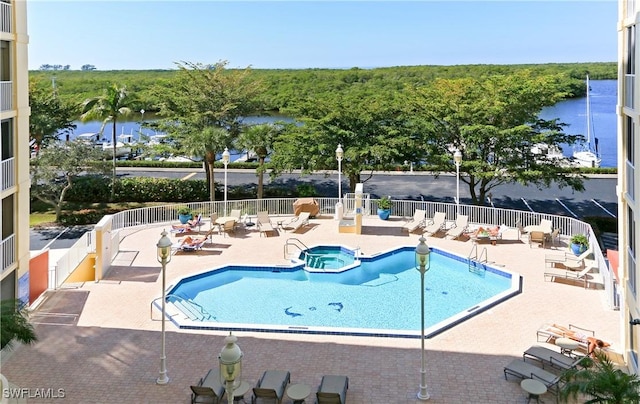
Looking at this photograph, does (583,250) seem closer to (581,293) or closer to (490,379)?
(581,293)

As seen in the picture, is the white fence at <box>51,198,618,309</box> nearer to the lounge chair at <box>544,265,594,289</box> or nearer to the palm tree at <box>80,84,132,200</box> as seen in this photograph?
the lounge chair at <box>544,265,594,289</box>

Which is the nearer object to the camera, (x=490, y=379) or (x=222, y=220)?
(x=490, y=379)

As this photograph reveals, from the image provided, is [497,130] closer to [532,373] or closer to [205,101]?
[205,101]

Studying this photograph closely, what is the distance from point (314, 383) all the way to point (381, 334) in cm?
298

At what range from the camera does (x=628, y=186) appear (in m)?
12.5

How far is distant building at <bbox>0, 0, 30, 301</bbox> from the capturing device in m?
14.5

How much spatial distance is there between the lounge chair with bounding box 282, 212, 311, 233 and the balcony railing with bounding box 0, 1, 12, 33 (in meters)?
13.3

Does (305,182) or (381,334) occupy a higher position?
(305,182)

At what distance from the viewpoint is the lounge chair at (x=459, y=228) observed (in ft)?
76.2

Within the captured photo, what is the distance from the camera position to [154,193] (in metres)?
35.5

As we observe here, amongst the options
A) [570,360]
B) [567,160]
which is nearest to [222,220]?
[570,360]

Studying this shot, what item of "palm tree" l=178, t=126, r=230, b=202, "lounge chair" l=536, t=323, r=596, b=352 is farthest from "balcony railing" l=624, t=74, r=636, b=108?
"palm tree" l=178, t=126, r=230, b=202

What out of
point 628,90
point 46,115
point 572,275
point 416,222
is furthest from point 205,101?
point 628,90

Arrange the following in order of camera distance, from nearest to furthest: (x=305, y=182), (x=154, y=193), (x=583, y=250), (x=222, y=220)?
(x=583, y=250)
(x=222, y=220)
(x=154, y=193)
(x=305, y=182)
